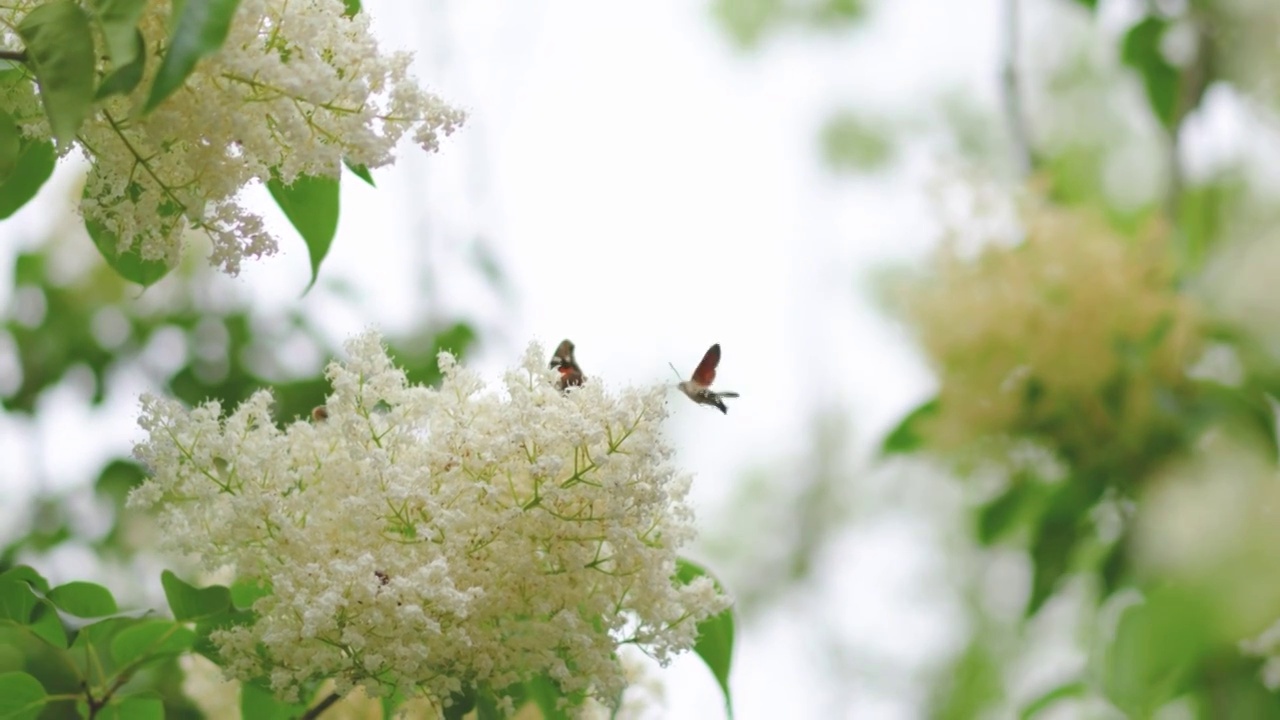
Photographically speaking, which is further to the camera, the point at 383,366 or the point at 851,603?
the point at 851,603

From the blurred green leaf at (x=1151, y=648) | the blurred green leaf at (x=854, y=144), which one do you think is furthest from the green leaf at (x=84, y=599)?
the blurred green leaf at (x=854, y=144)

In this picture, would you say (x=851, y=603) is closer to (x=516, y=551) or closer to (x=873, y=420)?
(x=873, y=420)

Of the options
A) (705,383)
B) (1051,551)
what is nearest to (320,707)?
(705,383)

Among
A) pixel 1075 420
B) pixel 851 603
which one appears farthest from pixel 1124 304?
pixel 851 603

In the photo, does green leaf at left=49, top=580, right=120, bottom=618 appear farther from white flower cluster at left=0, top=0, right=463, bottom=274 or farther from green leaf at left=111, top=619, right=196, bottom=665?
white flower cluster at left=0, top=0, right=463, bottom=274

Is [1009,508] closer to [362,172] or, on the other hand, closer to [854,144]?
[362,172]

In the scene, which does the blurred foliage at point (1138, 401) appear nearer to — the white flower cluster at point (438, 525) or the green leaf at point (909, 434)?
the green leaf at point (909, 434)
